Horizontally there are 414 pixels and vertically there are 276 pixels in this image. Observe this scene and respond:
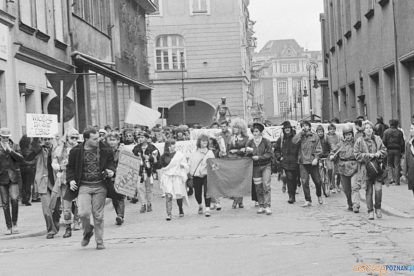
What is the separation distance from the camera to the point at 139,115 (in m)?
28.2

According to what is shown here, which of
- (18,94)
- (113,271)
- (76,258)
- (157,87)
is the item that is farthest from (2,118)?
(157,87)

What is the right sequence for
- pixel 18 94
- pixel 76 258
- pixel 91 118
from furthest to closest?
1. pixel 91 118
2. pixel 18 94
3. pixel 76 258

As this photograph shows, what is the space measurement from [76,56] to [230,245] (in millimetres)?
17123

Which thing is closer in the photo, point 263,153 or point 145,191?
point 263,153

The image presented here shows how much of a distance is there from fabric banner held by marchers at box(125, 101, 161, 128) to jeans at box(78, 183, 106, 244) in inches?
636

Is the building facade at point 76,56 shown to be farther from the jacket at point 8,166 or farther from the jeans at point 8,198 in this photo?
the jeans at point 8,198

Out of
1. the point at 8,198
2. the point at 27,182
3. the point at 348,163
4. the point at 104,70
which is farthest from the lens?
the point at 104,70

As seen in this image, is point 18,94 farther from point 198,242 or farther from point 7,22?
point 198,242

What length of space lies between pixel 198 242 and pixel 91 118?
18.4m

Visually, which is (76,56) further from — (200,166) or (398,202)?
(398,202)

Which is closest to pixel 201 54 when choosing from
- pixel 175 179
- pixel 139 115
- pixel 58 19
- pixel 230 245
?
pixel 139 115

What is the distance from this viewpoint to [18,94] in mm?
21578

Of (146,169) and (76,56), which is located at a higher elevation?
(76,56)

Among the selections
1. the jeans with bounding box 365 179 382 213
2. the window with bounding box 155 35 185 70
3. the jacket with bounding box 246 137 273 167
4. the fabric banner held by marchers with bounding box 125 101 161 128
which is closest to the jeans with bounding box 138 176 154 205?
the jacket with bounding box 246 137 273 167
